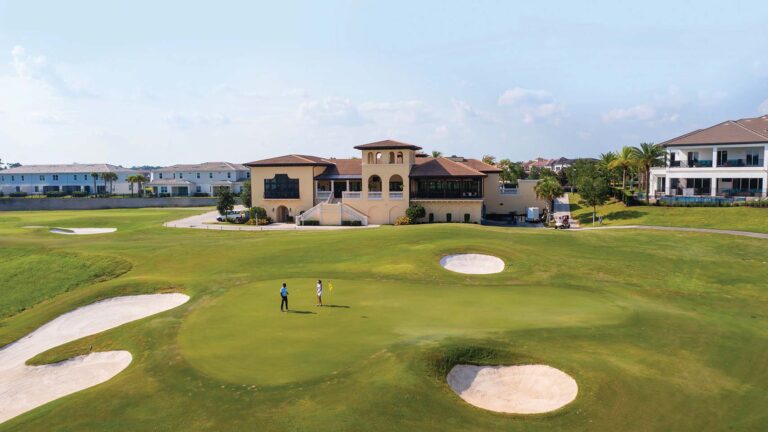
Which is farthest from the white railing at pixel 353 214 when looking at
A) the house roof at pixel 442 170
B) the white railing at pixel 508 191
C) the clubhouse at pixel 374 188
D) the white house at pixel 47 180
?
the white house at pixel 47 180

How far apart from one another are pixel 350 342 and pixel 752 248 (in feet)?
129

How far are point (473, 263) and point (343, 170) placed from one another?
138ft

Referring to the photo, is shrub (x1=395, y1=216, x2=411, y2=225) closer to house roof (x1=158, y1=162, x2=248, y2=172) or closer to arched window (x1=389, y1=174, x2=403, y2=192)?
arched window (x1=389, y1=174, x2=403, y2=192)

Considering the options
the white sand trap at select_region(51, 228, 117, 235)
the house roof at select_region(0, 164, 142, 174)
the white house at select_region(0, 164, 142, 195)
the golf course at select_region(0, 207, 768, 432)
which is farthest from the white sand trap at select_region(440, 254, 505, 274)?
the house roof at select_region(0, 164, 142, 174)

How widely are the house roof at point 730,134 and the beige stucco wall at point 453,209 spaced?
89.5ft

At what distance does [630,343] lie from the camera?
75.4ft

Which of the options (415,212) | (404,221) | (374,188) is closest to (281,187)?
(374,188)

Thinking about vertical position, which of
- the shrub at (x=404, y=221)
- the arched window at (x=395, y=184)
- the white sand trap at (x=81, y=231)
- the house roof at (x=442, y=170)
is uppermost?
the house roof at (x=442, y=170)

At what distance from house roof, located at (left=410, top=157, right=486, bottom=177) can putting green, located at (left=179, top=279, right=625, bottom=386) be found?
38093 millimetres

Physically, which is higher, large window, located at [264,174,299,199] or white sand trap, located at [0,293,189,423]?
large window, located at [264,174,299,199]

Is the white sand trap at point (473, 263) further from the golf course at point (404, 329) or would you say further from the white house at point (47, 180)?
the white house at point (47, 180)

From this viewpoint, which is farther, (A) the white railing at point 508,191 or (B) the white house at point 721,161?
(A) the white railing at point 508,191

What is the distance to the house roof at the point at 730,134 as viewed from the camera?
6588 centimetres

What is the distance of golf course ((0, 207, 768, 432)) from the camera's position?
55.4 feet
